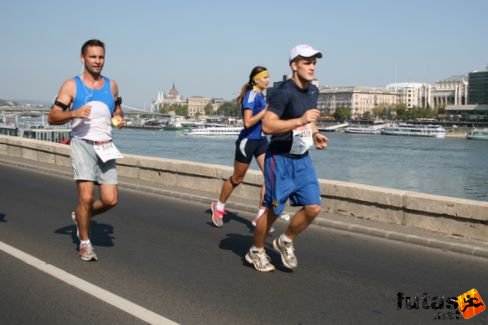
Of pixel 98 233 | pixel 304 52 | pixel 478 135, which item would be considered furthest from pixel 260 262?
pixel 478 135

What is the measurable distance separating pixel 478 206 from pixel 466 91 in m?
202

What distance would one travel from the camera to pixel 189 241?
6.68m

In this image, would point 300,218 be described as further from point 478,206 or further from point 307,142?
point 478,206

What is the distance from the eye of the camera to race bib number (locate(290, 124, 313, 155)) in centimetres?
503

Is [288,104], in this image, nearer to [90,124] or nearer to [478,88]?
[90,124]

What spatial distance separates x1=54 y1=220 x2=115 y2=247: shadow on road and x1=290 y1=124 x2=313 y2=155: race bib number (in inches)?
91.5

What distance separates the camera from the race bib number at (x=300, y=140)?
503 centimetres

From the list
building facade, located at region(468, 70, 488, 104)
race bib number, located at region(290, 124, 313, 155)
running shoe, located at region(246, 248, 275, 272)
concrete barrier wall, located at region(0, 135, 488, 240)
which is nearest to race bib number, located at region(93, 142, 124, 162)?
running shoe, located at region(246, 248, 275, 272)

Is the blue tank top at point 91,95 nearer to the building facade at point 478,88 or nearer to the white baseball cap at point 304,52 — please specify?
the white baseball cap at point 304,52

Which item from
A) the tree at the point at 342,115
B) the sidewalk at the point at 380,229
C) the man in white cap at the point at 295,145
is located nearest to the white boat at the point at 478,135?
the tree at the point at 342,115

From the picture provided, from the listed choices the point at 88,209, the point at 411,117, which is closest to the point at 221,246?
the point at 88,209

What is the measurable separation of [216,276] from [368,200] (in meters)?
3.11

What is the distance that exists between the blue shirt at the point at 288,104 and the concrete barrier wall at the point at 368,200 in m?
2.60

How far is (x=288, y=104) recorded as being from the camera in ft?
16.3
